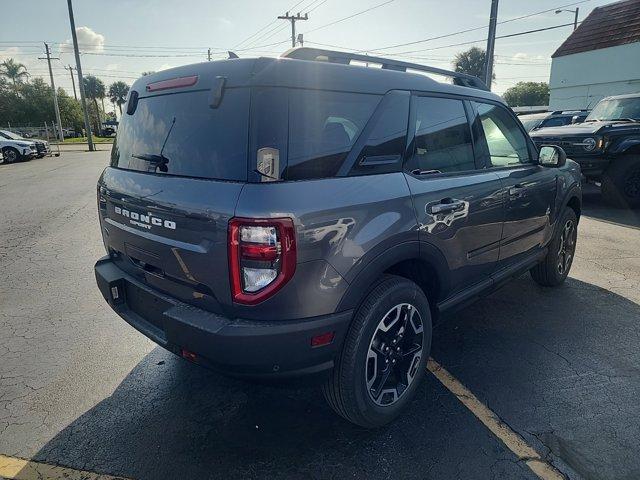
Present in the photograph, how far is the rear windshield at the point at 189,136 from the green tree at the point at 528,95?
254 ft

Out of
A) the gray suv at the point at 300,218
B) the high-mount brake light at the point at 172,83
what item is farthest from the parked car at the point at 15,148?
the high-mount brake light at the point at 172,83

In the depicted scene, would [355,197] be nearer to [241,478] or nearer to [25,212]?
[241,478]

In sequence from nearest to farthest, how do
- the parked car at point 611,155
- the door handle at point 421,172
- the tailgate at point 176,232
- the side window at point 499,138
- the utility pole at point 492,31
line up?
the tailgate at point 176,232, the door handle at point 421,172, the side window at point 499,138, the parked car at point 611,155, the utility pole at point 492,31

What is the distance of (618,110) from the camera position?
31.4ft

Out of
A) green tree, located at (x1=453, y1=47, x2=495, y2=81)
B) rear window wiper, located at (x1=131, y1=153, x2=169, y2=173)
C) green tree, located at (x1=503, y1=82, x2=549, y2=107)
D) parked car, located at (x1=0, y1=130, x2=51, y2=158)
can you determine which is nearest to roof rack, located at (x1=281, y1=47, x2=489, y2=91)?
rear window wiper, located at (x1=131, y1=153, x2=169, y2=173)

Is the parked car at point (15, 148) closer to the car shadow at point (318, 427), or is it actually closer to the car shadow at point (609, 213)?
the car shadow at point (318, 427)

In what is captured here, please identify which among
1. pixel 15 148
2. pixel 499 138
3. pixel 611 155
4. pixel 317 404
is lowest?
pixel 317 404

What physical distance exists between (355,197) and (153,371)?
2021mm

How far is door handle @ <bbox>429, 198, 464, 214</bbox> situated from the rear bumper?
875mm

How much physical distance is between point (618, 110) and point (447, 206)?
30.6 ft

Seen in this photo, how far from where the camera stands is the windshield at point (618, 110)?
929 cm

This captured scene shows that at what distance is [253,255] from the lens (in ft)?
6.19

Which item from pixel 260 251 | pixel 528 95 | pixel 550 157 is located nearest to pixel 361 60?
pixel 260 251

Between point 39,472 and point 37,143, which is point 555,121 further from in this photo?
point 37,143
